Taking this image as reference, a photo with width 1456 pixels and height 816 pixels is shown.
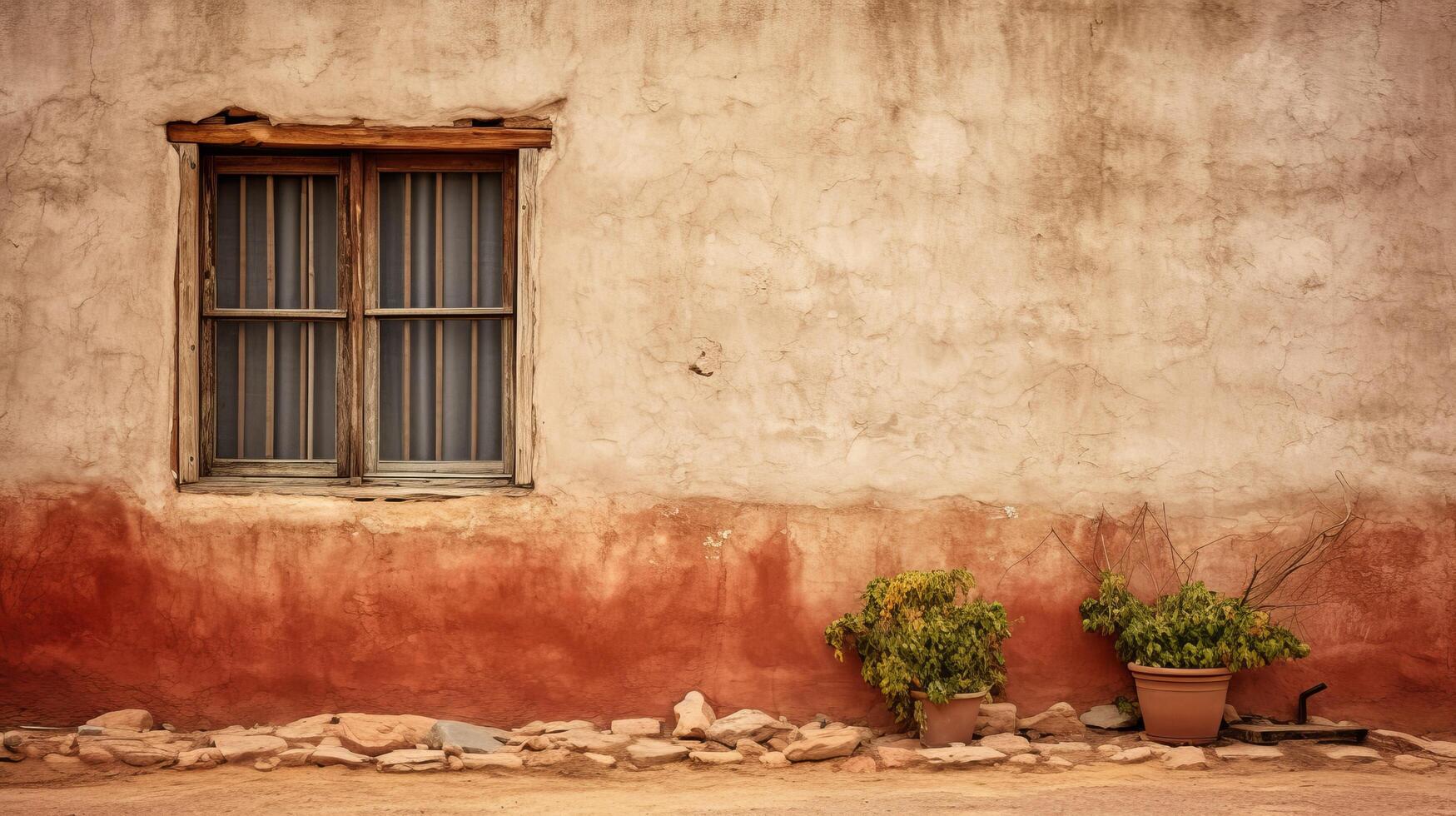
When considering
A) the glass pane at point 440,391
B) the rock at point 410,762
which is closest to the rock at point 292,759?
the rock at point 410,762

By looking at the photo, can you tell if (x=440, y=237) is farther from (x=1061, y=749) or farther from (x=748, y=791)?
(x=1061, y=749)

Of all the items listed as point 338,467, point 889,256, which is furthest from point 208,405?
point 889,256

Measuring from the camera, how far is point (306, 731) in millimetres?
5188

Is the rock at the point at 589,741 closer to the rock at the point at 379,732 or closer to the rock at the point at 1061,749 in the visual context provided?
the rock at the point at 379,732

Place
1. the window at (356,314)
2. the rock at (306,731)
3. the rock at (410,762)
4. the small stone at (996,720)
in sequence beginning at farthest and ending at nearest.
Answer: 1. the window at (356,314)
2. the small stone at (996,720)
3. the rock at (306,731)
4. the rock at (410,762)

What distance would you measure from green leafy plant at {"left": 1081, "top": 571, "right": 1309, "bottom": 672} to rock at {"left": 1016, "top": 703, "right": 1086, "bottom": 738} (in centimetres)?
36

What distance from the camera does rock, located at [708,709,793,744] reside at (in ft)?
17.0

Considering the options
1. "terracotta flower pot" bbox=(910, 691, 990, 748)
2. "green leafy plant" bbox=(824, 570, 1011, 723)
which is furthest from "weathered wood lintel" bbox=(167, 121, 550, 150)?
"terracotta flower pot" bbox=(910, 691, 990, 748)

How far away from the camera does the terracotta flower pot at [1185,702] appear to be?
16.8ft

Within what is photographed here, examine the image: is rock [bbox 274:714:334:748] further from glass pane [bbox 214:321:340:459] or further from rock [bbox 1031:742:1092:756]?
rock [bbox 1031:742:1092:756]

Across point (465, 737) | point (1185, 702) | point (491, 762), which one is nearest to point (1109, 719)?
point (1185, 702)

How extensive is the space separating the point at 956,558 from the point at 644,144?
2330 mm

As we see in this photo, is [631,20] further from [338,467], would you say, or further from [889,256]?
[338,467]

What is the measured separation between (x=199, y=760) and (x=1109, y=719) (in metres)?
3.85
